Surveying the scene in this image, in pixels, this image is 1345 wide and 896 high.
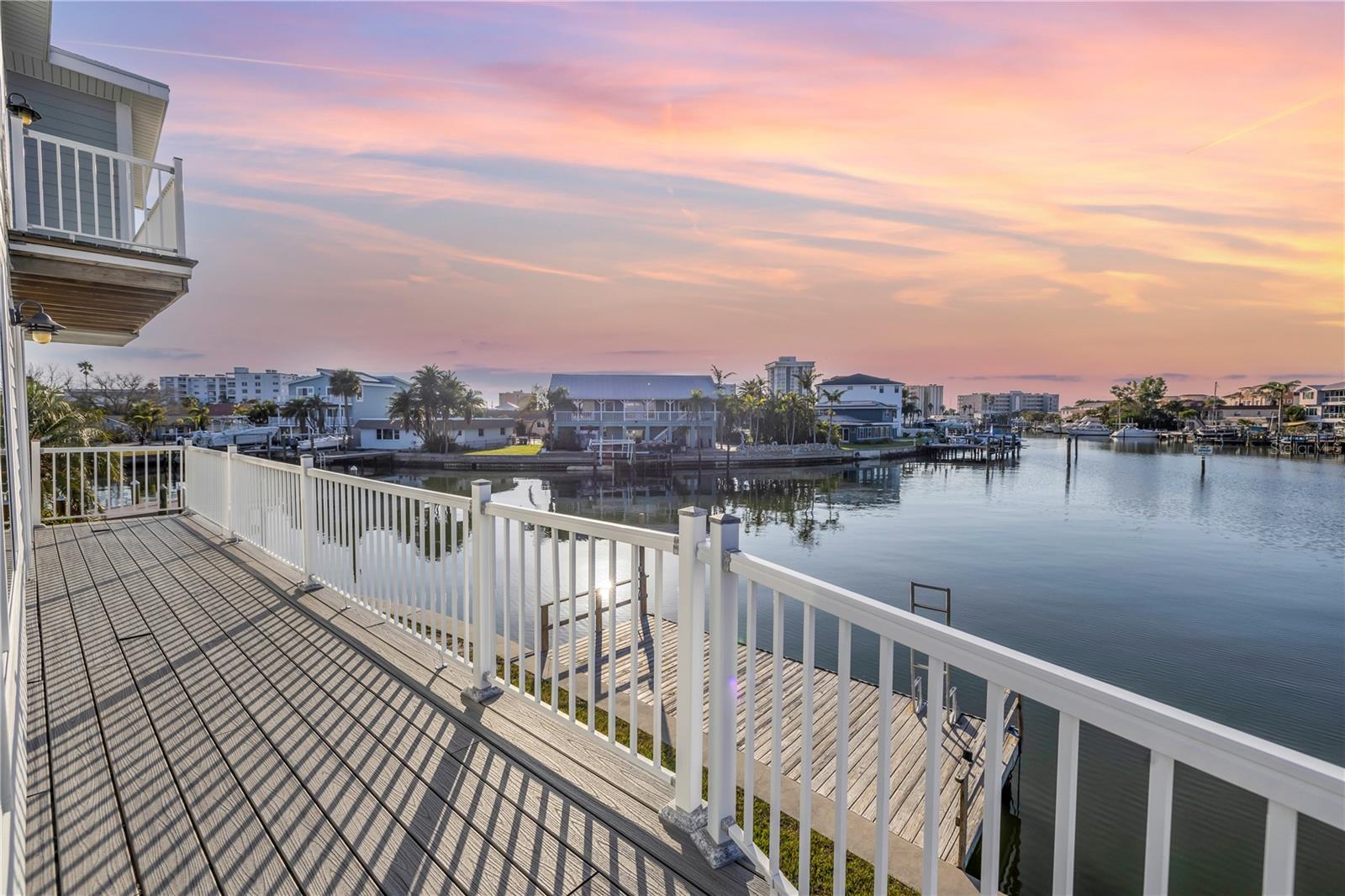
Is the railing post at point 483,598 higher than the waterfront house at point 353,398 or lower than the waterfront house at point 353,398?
lower

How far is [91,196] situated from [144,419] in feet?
118

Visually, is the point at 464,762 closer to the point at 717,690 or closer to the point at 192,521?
the point at 717,690

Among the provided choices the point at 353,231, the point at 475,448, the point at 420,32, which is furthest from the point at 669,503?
the point at 475,448

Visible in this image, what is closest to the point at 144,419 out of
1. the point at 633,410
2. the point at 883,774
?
the point at 633,410

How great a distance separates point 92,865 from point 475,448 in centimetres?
5059

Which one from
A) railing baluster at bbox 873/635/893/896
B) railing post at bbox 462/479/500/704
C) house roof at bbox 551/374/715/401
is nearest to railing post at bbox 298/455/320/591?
railing post at bbox 462/479/500/704

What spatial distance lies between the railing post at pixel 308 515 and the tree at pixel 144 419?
40567 millimetres

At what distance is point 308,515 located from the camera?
460 cm

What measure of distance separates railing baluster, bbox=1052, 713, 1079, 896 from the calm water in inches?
240

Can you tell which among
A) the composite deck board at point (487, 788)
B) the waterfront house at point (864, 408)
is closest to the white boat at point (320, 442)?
the waterfront house at point (864, 408)

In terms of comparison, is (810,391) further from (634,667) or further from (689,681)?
(689,681)

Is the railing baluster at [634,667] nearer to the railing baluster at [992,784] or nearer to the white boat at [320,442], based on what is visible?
the railing baluster at [992,784]

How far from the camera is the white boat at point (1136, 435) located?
270 feet

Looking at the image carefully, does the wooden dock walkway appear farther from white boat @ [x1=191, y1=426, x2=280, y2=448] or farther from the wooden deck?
white boat @ [x1=191, y1=426, x2=280, y2=448]
